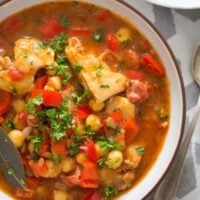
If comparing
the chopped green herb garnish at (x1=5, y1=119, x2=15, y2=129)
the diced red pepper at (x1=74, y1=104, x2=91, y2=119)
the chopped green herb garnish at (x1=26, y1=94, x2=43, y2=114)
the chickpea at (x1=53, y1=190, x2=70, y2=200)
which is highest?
the chopped green herb garnish at (x1=26, y1=94, x2=43, y2=114)

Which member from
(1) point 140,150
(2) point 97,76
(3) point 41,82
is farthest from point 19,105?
(1) point 140,150

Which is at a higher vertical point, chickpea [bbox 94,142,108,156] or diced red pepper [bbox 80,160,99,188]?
chickpea [bbox 94,142,108,156]

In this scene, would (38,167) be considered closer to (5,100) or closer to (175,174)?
(5,100)

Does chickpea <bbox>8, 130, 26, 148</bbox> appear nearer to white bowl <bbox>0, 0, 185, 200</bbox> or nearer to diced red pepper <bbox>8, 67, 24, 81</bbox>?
diced red pepper <bbox>8, 67, 24, 81</bbox>

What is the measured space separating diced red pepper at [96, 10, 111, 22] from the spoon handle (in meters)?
0.91

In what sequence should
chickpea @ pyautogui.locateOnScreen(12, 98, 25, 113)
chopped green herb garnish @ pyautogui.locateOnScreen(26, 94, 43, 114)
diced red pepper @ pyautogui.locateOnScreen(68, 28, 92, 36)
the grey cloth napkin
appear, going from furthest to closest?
the grey cloth napkin, diced red pepper @ pyautogui.locateOnScreen(68, 28, 92, 36), chickpea @ pyautogui.locateOnScreen(12, 98, 25, 113), chopped green herb garnish @ pyautogui.locateOnScreen(26, 94, 43, 114)

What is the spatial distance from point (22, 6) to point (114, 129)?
1071mm

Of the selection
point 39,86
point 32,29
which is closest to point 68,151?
point 39,86

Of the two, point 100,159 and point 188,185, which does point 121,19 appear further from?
point 188,185

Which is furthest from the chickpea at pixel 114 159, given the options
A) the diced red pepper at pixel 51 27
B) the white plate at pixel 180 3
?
the white plate at pixel 180 3

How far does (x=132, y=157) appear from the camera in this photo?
12.6ft

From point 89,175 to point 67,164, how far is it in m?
0.17

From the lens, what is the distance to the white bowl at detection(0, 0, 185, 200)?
12.5 ft

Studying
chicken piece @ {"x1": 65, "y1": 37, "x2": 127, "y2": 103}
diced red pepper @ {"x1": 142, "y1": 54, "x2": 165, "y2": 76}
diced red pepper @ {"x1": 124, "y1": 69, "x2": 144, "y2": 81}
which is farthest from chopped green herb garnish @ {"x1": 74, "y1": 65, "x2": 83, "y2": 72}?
diced red pepper @ {"x1": 142, "y1": 54, "x2": 165, "y2": 76}
